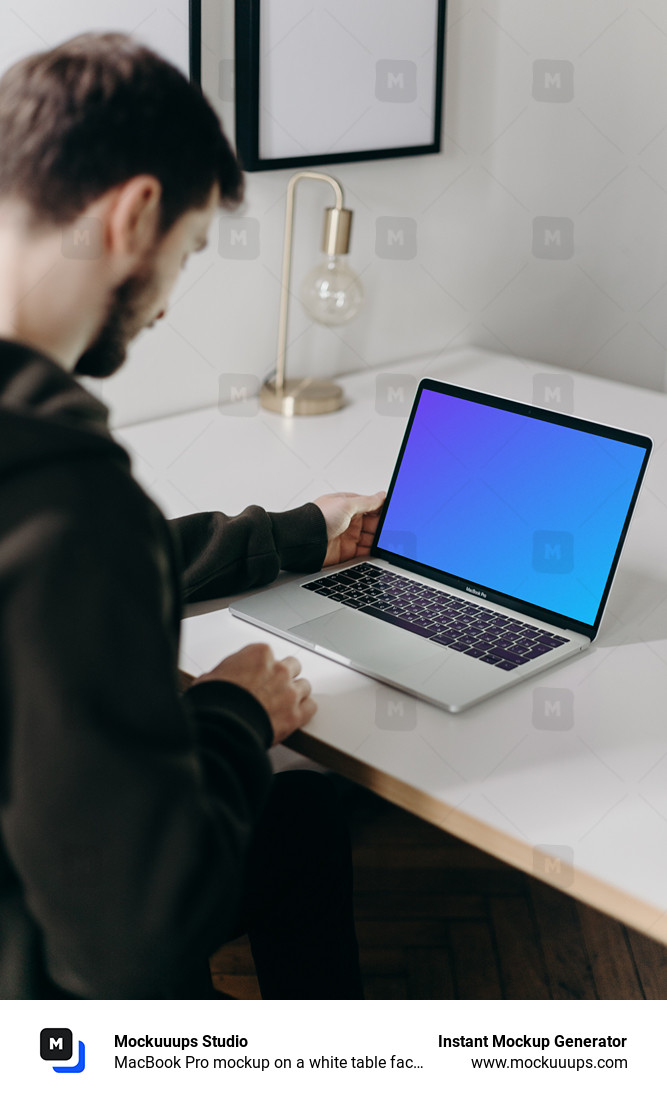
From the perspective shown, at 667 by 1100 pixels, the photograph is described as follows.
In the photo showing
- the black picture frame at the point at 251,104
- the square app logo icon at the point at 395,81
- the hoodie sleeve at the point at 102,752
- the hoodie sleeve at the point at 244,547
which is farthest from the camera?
the square app logo icon at the point at 395,81

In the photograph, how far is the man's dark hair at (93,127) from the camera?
690 millimetres

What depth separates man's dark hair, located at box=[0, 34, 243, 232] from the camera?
2.26ft

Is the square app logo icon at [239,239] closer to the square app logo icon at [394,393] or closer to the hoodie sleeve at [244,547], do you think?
the square app logo icon at [394,393]

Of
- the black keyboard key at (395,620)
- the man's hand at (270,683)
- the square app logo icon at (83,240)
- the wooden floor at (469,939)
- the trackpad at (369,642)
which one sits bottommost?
the wooden floor at (469,939)

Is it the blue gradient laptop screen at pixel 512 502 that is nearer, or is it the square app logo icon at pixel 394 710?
the square app logo icon at pixel 394 710

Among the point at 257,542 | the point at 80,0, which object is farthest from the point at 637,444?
the point at 80,0

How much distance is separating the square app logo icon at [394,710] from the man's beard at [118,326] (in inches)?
14.8

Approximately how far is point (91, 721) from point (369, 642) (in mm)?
500

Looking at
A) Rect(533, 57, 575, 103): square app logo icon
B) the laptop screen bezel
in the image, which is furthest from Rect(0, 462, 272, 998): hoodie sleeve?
Rect(533, 57, 575, 103): square app logo icon

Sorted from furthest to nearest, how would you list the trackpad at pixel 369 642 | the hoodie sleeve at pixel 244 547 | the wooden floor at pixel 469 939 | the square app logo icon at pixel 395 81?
the square app logo icon at pixel 395 81
the wooden floor at pixel 469 939
the hoodie sleeve at pixel 244 547
the trackpad at pixel 369 642

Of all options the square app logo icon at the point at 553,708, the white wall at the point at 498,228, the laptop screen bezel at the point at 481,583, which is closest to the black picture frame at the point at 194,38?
the white wall at the point at 498,228

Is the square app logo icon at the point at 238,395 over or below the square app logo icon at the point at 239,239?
below

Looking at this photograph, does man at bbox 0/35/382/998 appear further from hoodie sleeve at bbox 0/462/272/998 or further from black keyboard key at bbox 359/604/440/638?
black keyboard key at bbox 359/604/440/638

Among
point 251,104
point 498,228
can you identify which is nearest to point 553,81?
point 498,228
